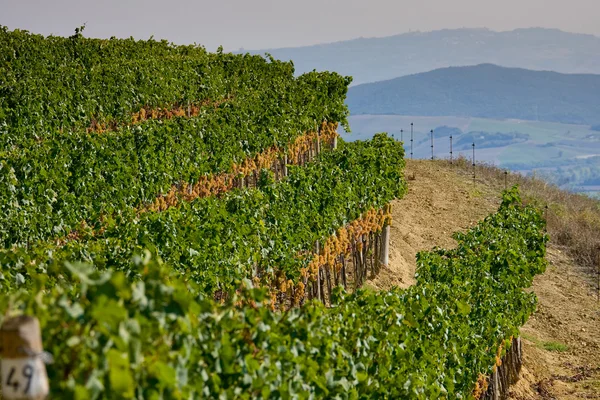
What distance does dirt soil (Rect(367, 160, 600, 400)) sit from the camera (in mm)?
21906

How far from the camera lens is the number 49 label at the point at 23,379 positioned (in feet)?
15.9

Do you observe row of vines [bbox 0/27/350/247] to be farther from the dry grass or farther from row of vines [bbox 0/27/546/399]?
the dry grass

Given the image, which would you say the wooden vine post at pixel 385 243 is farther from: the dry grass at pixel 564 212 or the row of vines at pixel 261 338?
the row of vines at pixel 261 338

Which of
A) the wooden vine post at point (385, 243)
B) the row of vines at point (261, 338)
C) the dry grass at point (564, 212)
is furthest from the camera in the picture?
the dry grass at point (564, 212)

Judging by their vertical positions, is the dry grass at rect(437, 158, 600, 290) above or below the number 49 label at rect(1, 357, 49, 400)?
below

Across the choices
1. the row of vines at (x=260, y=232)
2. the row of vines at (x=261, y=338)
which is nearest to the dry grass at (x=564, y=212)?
the row of vines at (x=260, y=232)

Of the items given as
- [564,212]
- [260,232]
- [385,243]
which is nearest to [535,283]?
[385,243]

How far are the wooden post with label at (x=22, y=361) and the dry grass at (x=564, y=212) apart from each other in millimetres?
27789

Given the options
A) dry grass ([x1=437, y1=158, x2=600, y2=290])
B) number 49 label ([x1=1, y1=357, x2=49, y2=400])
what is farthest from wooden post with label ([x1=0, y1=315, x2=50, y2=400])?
dry grass ([x1=437, y1=158, x2=600, y2=290])

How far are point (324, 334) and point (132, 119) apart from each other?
78.9ft

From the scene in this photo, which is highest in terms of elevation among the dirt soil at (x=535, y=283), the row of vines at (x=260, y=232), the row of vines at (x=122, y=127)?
Result: the row of vines at (x=122, y=127)

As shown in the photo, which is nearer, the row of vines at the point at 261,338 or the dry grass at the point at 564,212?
the row of vines at the point at 261,338

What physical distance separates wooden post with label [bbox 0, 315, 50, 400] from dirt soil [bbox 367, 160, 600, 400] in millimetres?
16598

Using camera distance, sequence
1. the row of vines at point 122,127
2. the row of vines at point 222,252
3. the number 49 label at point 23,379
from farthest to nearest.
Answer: the row of vines at point 122,127
the row of vines at point 222,252
the number 49 label at point 23,379
